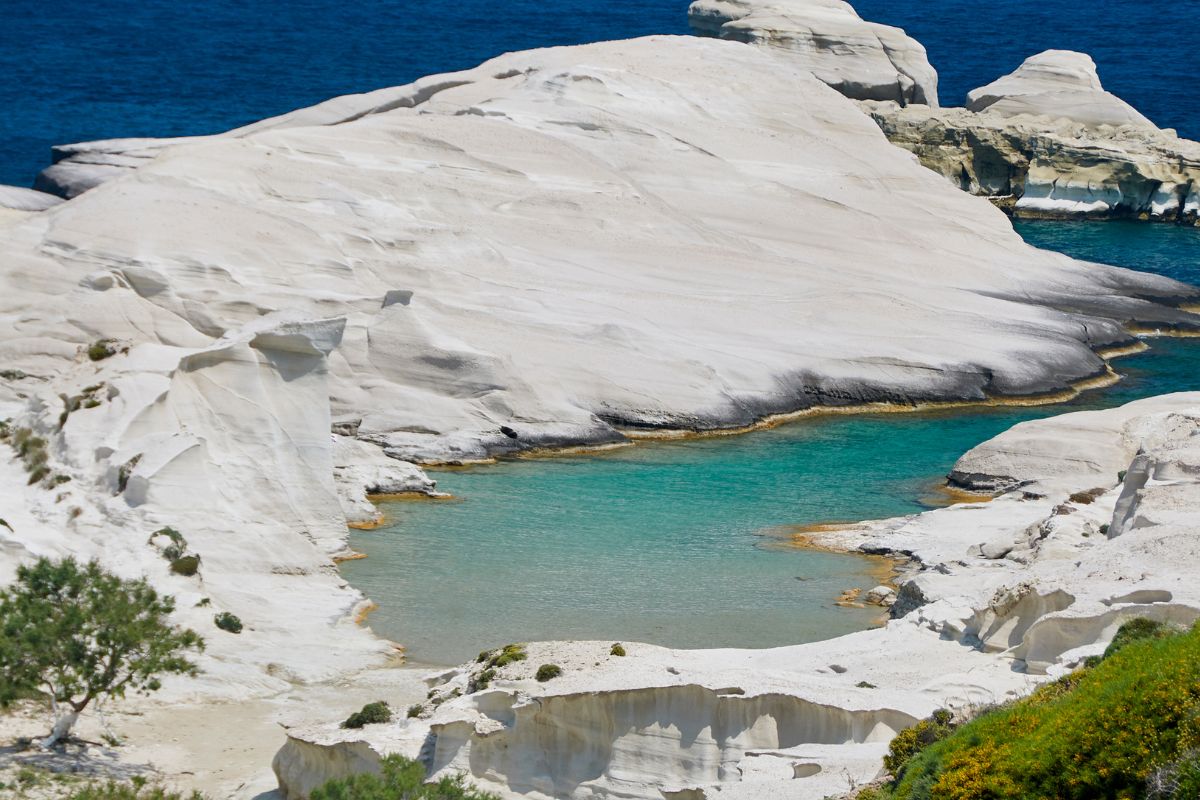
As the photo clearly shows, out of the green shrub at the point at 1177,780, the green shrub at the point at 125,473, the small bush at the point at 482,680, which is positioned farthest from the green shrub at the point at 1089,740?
the green shrub at the point at 125,473

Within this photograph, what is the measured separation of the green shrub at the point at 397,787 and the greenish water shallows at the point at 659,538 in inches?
352

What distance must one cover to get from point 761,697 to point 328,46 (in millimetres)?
112691

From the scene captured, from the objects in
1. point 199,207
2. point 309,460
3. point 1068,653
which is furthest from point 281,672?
point 199,207

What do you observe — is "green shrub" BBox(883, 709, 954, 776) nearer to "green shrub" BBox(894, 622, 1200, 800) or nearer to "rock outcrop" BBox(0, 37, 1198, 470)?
"green shrub" BBox(894, 622, 1200, 800)

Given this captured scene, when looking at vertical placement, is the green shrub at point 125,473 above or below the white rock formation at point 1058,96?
below

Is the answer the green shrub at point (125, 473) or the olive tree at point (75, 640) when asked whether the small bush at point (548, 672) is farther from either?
the green shrub at point (125, 473)

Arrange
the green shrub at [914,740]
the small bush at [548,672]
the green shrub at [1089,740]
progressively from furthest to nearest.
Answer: the small bush at [548,672]
the green shrub at [914,740]
the green shrub at [1089,740]

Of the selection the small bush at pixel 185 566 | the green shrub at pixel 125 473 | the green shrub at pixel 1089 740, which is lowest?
the small bush at pixel 185 566

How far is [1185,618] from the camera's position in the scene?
2458 centimetres

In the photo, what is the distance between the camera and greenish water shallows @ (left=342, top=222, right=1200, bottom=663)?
3362 centimetres

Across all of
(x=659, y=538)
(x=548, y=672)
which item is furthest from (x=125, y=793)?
(x=659, y=538)

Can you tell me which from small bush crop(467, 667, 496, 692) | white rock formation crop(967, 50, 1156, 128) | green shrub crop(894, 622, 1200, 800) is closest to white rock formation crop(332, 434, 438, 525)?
small bush crop(467, 667, 496, 692)

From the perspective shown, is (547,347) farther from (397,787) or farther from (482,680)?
(397,787)

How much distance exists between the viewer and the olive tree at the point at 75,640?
2403 cm
